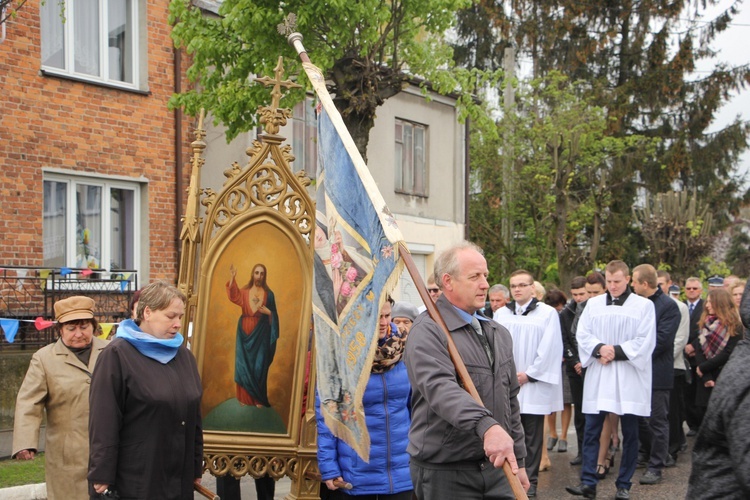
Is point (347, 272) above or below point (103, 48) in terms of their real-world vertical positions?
below

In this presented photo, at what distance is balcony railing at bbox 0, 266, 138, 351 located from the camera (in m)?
13.8

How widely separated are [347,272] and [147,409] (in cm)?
135

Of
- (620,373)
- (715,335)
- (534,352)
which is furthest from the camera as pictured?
(715,335)

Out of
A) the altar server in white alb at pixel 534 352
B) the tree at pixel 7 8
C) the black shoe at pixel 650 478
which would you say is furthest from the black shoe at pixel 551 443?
the tree at pixel 7 8

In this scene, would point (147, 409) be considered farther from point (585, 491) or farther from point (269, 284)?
point (585, 491)

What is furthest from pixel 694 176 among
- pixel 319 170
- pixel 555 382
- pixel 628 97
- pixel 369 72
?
pixel 319 170

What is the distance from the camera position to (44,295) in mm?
14391

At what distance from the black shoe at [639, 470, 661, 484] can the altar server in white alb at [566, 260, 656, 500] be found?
923mm

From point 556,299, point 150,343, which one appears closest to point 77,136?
point 556,299

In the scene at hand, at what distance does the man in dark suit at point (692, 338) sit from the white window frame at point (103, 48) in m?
9.74

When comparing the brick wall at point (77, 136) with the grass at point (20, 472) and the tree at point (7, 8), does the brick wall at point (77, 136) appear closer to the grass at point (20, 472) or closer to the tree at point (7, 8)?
the tree at point (7, 8)

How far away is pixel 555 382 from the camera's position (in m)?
9.60

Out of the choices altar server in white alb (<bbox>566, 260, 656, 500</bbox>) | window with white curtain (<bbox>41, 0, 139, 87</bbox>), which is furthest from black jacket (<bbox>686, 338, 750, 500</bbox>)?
window with white curtain (<bbox>41, 0, 139, 87</bbox>)

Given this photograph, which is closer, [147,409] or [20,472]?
[147,409]
